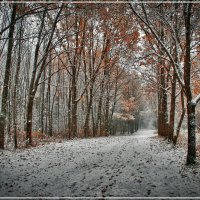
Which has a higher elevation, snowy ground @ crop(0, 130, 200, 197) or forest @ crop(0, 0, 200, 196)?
forest @ crop(0, 0, 200, 196)

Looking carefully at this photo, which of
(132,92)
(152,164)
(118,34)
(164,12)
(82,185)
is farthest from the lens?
(132,92)

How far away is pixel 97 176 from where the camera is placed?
9266 millimetres

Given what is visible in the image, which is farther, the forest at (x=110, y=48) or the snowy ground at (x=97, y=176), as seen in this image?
the forest at (x=110, y=48)

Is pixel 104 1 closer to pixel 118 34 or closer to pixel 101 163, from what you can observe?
pixel 101 163

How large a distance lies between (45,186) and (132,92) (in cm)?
4462

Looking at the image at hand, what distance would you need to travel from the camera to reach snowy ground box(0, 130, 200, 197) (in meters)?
7.78

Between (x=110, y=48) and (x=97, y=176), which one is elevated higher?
(x=110, y=48)

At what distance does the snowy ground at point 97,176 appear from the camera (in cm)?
778

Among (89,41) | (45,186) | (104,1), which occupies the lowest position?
(45,186)

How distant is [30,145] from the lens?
1784 centimetres

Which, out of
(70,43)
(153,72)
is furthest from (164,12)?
(70,43)

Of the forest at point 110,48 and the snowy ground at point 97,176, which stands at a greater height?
the forest at point 110,48

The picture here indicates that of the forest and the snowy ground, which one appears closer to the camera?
the snowy ground

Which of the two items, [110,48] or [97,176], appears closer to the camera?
[97,176]
